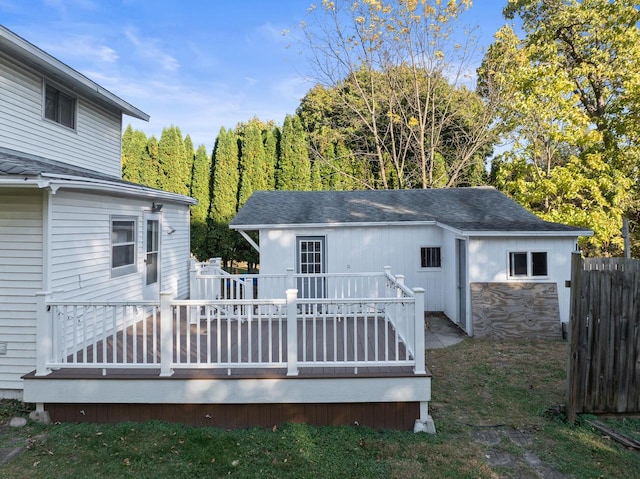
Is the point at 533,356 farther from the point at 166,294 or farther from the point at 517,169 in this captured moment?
the point at 517,169

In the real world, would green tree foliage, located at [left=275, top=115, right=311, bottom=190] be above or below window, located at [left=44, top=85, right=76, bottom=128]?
above

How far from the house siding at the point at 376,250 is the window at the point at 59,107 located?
5242 mm

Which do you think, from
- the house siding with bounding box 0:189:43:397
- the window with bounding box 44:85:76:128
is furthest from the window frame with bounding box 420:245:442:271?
the window with bounding box 44:85:76:128

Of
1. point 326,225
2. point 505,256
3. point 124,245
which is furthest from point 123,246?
point 505,256

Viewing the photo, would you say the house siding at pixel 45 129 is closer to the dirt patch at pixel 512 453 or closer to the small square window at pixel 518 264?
the dirt patch at pixel 512 453

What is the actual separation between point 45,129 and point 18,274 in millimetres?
3456

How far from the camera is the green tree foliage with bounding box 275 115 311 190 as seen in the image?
18.0 m

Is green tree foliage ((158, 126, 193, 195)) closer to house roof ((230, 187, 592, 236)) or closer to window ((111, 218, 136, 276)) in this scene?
house roof ((230, 187, 592, 236))

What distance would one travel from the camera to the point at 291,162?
1811 centimetres

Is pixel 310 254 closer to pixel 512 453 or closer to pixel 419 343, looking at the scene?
pixel 419 343

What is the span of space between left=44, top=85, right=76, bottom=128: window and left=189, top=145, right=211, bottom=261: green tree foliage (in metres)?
8.79

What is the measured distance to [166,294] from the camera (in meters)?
4.43

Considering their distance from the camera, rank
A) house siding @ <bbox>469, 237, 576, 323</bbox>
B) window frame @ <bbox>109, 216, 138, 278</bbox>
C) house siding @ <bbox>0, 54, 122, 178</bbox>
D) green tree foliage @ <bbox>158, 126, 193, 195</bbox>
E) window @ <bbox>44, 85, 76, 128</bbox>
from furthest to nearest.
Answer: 1. green tree foliage @ <bbox>158, 126, 193, 195</bbox>
2. house siding @ <bbox>469, 237, 576, 323</bbox>
3. window @ <bbox>44, 85, 76, 128</bbox>
4. window frame @ <bbox>109, 216, 138, 278</bbox>
5. house siding @ <bbox>0, 54, 122, 178</bbox>

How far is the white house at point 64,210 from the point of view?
16.6 feet
